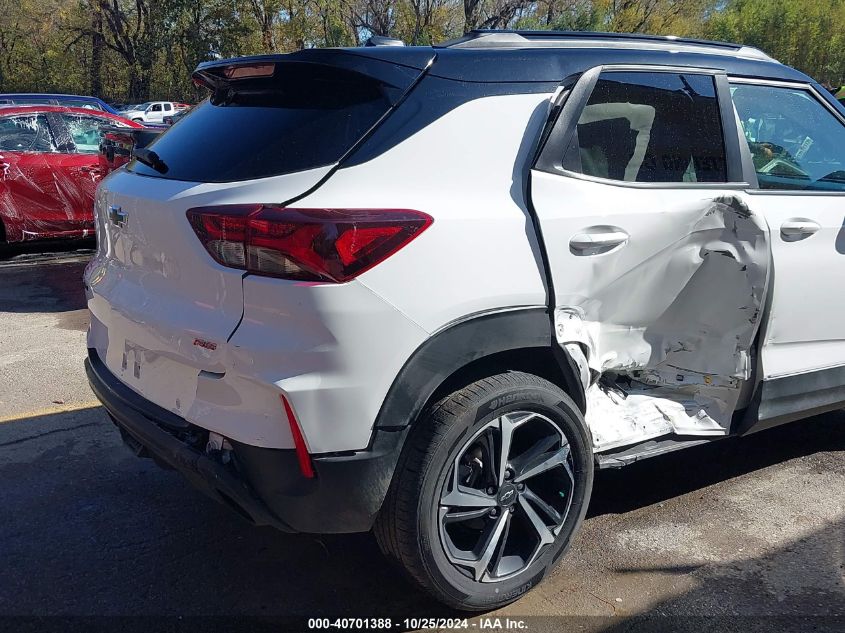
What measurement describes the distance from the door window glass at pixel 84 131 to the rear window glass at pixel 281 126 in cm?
679

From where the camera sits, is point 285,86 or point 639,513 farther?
point 639,513

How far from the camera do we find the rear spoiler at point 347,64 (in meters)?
2.65

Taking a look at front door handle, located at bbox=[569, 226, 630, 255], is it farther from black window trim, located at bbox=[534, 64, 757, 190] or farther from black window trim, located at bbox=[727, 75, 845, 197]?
black window trim, located at bbox=[727, 75, 845, 197]

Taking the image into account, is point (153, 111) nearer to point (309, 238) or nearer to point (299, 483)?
point (309, 238)

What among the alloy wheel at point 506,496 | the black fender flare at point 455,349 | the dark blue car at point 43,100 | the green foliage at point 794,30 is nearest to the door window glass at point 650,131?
the black fender flare at point 455,349

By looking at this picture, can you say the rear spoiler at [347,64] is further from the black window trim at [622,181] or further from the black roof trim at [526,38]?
the black window trim at [622,181]

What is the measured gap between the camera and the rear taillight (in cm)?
231

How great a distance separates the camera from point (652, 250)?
9.94 ft

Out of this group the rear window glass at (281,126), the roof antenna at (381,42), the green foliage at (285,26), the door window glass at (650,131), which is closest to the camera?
the rear window glass at (281,126)

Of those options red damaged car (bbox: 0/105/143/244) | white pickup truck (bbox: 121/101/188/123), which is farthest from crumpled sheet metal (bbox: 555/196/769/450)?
white pickup truck (bbox: 121/101/188/123)

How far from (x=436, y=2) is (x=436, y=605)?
1657 inches

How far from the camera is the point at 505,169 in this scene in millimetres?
2691

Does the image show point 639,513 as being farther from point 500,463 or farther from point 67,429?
point 67,429

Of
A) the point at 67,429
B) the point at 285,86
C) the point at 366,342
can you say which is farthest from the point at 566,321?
the point at 67,429
